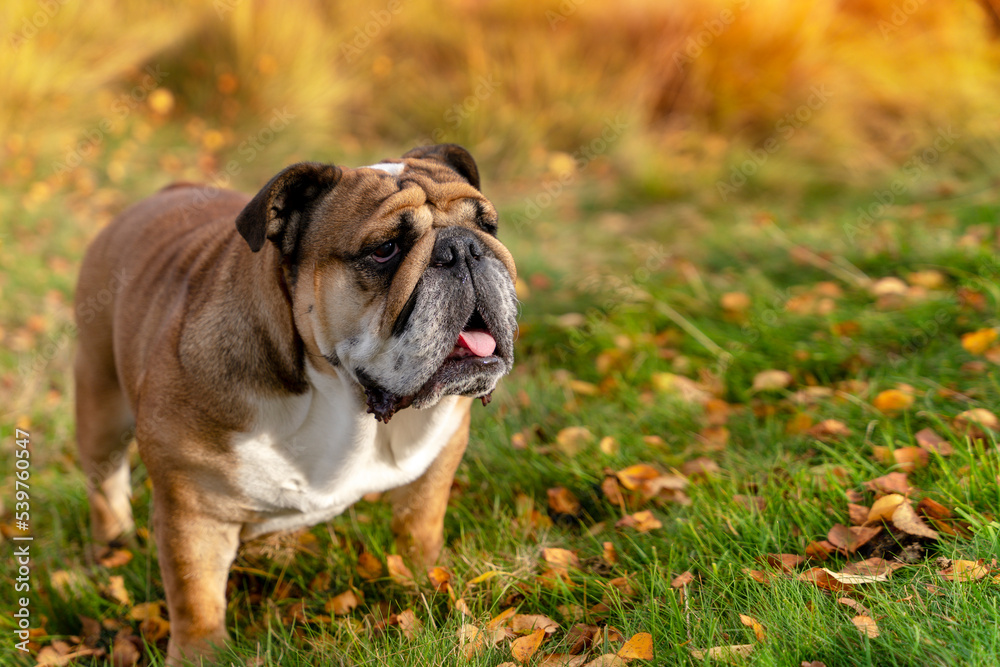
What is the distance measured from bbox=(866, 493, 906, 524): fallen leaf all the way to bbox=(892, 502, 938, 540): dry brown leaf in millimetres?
18

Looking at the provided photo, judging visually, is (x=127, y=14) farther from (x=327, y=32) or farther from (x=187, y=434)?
(x=187, y=434)

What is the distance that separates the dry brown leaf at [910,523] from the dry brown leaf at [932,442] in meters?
0.41

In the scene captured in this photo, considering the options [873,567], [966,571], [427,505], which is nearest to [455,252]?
[427,505]

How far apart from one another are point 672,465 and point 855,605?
1344mm

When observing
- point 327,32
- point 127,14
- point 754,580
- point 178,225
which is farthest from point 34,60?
point 754,580

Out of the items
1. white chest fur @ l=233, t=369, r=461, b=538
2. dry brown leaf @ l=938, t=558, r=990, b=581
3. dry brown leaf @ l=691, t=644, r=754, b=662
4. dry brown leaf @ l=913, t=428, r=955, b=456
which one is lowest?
dry brown leaf @ l=913, t=428, r=955, b=456

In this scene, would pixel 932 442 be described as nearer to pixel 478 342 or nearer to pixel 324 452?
pixel 478 342

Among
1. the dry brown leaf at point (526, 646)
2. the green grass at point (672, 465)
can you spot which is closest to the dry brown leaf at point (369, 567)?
the green grass at point (672, 465)

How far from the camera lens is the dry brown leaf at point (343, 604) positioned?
9.59 feet

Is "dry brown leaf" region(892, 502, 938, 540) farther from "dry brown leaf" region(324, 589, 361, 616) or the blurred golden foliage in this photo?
the blurred golden foliage

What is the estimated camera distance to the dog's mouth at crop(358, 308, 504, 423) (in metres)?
2.47

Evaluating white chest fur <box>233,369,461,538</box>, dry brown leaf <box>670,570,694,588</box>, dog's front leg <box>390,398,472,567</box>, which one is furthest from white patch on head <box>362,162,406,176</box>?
dry brown leaf <box>670,570,694,588</box>

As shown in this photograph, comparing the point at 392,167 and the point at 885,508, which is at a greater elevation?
the point at 392,167

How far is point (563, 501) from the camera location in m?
3.39
